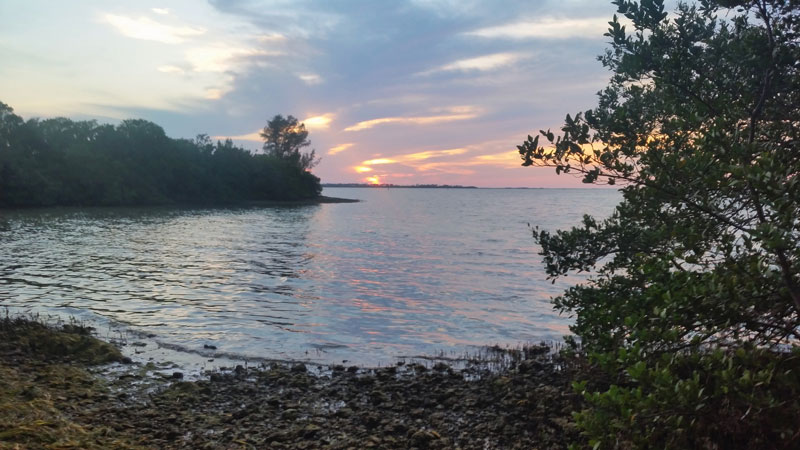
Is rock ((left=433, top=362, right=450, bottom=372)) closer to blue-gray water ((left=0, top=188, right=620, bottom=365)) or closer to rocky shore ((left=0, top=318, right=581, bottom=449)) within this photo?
rocky shore ((left=0, top=318, right=581, bottom=449))

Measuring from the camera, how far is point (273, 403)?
882 cm

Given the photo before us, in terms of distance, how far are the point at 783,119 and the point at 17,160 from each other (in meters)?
90.7

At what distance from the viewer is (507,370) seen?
36.0 feet

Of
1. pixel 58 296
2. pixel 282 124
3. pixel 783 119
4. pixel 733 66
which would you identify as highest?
pixel 282 124

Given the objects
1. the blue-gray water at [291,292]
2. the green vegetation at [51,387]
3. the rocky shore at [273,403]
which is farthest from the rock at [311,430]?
the blue-gray water at [291,292]

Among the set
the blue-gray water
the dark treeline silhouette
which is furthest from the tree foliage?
the blue-gray water

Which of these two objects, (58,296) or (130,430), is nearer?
(130,430)

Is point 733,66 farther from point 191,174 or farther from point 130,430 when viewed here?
point 191,174

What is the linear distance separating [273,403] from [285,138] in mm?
150469

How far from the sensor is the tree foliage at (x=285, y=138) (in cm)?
15112

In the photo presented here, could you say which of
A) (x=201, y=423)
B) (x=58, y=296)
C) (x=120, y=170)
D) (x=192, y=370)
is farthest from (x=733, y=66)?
(x=120, y=170)

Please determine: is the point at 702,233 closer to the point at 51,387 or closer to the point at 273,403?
the point at 273,403

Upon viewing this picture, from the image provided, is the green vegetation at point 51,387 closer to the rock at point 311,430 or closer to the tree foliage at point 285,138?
the rock at point 311,430

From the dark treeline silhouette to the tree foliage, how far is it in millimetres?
11775
